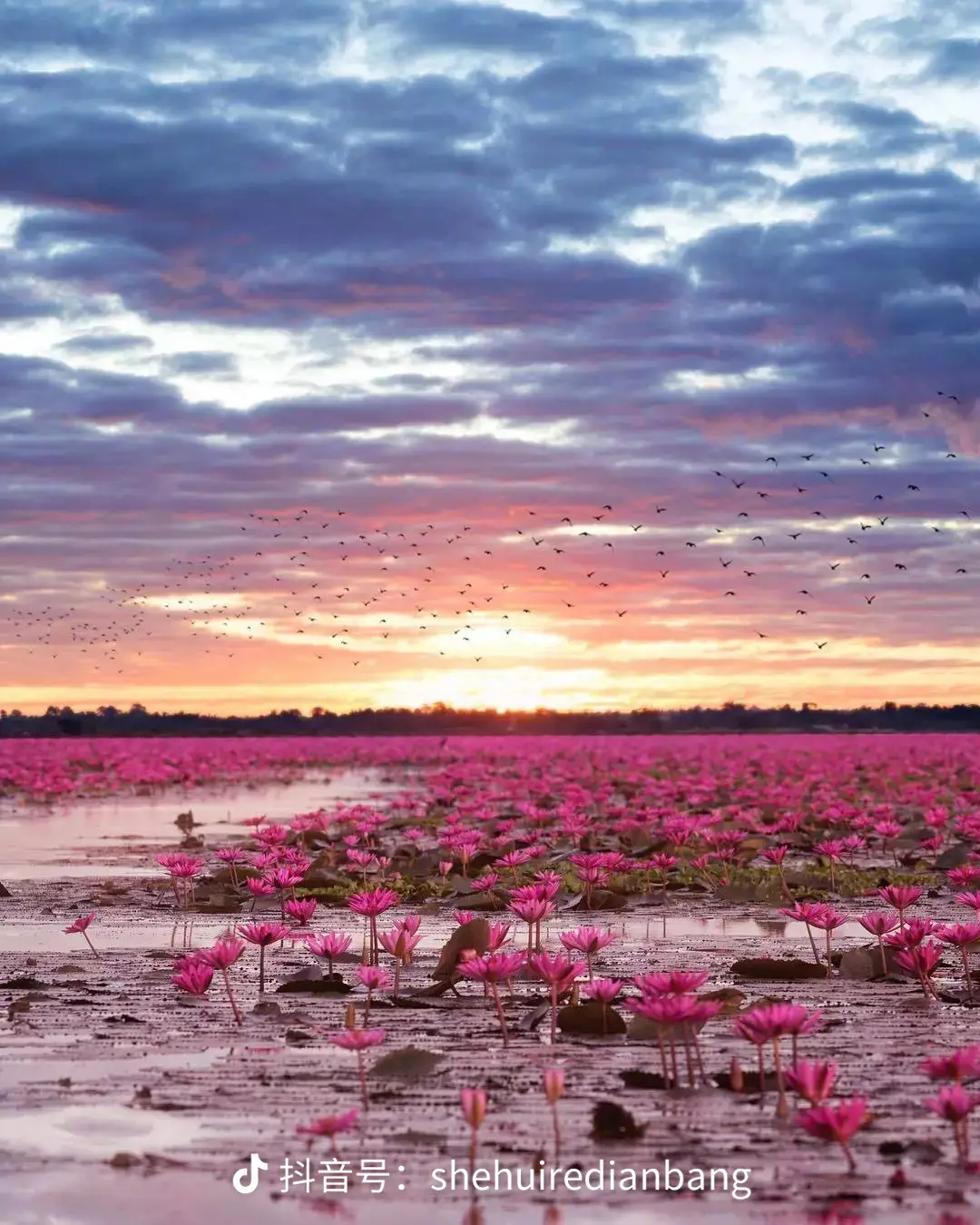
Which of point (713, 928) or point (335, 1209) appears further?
point (713, 928)

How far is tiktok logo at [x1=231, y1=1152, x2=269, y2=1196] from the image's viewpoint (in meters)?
4.13

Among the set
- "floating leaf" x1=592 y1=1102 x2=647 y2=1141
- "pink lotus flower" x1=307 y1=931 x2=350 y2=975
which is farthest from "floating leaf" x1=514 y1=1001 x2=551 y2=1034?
"floating leaf" x1=592 y1=1102 x2=647 y2=1141

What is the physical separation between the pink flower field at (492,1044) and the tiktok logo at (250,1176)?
0.01 m

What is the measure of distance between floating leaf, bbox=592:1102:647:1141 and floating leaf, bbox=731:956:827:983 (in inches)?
120

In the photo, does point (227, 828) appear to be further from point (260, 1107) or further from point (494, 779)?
point (260, 1107)

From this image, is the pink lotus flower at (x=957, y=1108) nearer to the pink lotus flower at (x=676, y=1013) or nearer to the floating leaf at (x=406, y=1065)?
the pink lotus flower at (x=676, y=1013)

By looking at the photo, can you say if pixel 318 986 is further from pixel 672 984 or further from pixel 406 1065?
pixel 672 984

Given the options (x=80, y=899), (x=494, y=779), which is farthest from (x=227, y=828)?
(x=80, y=899)

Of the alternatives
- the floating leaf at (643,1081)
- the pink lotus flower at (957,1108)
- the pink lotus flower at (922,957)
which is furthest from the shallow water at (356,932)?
the pink lotus flower at (957,1108)

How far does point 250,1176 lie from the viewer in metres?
4.22

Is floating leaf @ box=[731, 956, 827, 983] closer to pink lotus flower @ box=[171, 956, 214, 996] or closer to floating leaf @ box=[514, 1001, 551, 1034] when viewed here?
floating leaf @ box=[514, 1001, 551, 1034]

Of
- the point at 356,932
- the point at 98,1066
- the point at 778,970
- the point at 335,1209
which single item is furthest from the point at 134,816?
the point at 335,1209

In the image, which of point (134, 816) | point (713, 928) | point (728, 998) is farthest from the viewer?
point (134, 816)

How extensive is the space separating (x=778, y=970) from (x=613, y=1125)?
10.6ft
